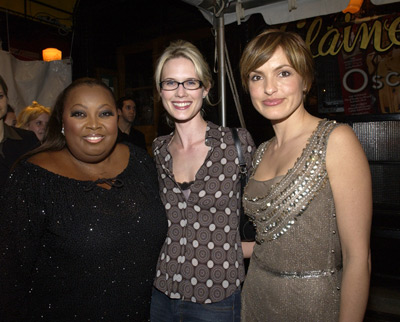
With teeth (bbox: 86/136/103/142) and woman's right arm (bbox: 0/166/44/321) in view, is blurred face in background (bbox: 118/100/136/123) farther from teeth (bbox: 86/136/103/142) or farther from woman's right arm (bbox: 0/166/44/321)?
woman's right arm (bbox: 0/166/44/321)

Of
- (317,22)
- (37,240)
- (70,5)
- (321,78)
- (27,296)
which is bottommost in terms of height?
(27,296)

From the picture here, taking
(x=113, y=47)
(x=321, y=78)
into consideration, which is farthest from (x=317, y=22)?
(x=113, y=47)

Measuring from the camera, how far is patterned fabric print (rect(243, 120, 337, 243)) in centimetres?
145

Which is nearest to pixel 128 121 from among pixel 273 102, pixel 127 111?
pixel 127 111

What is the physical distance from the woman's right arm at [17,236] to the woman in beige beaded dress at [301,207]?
1.02 m

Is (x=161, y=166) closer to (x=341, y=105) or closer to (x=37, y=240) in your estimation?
(x=37, y=240)

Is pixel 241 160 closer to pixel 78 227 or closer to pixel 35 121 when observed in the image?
pixel 78 227

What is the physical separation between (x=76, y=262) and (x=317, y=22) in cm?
513

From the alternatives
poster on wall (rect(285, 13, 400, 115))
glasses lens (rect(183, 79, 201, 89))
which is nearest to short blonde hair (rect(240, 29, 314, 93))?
glasses lens (rect(183, 79, 201, 89))

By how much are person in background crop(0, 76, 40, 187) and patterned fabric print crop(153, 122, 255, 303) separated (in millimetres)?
1495

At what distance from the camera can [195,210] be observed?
1.83 metres

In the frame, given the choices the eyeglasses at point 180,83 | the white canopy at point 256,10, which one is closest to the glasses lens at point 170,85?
the eyeglasses at point 180,83

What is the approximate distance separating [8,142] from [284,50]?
236 cm

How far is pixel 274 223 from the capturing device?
1568 mm
